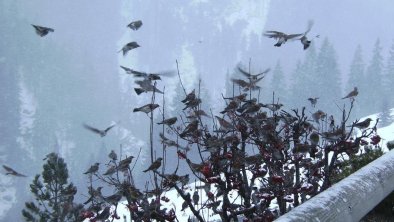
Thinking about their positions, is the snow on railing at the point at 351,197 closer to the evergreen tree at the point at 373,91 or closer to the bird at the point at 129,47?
the bird at the point at 129,47

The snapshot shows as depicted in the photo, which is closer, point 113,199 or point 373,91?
point 113,199

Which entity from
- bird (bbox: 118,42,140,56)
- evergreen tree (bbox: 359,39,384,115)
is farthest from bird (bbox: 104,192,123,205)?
evergreen tree (bbox: 359,39,384,115)

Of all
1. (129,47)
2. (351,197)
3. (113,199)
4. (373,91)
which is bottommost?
(113,199)

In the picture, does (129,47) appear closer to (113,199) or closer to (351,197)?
(113,199)

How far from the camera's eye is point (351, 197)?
88.7 inches

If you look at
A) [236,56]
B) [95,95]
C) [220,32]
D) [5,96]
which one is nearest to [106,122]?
[95,95]

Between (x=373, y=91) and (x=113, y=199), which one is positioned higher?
(x=373, y=91)

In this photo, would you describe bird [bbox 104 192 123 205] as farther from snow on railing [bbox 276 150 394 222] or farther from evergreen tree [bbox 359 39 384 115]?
evergreen tree [bbox 359 39 384 115]

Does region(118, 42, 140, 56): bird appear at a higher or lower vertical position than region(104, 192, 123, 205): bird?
higher

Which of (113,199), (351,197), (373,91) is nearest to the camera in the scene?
(351,197)

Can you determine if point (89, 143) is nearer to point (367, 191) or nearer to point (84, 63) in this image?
point (84, 63)

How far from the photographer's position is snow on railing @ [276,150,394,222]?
1854mm

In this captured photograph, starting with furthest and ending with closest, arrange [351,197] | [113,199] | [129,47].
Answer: [129,47] < [113,199] < [351,197]

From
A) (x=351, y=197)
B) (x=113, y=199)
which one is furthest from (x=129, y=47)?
(x=351, y=197)
